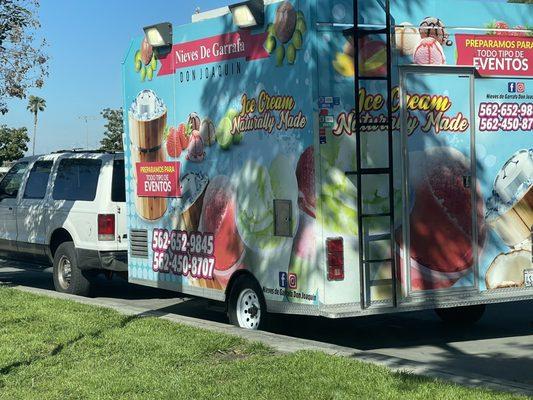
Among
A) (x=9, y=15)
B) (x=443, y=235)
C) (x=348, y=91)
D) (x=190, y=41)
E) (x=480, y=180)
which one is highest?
(x=9, y=15)

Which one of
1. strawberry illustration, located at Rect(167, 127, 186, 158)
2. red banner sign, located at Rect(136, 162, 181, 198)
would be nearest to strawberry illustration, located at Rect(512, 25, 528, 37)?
strawberry illustration, located at Rect(167, 127, 186, 158)

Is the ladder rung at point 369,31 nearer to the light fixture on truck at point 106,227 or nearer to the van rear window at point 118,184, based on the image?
the van rear window at point 118,184

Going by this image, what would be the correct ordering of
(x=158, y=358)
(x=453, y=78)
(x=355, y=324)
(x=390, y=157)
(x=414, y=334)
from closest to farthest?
(x=158, y=358), (x=390, y=157), (x=453, y=78), (x=414, y=334), (x=355, y=324)

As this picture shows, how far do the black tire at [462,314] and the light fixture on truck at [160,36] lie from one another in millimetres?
4646

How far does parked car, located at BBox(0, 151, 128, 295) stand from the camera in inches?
447

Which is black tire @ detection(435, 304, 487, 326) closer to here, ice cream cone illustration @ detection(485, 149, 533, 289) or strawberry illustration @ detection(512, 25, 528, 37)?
ice cream cone illustration @ detection(485, 149, 533, 289)

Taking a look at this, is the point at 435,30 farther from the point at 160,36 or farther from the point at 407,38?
the point at 160,36

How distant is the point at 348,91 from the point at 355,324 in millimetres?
3568

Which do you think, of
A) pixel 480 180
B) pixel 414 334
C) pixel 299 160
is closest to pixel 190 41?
pixel 299 160

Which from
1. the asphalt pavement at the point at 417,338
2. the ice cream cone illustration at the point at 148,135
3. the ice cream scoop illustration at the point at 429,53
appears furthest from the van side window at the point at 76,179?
the ice cream scoop illustration at the point at 429,53

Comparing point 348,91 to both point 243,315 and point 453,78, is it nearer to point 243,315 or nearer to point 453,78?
point 453,78

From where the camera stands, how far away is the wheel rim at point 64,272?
12.1 metres

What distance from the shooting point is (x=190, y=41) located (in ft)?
29.9

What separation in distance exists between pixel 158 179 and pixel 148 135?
60cm
